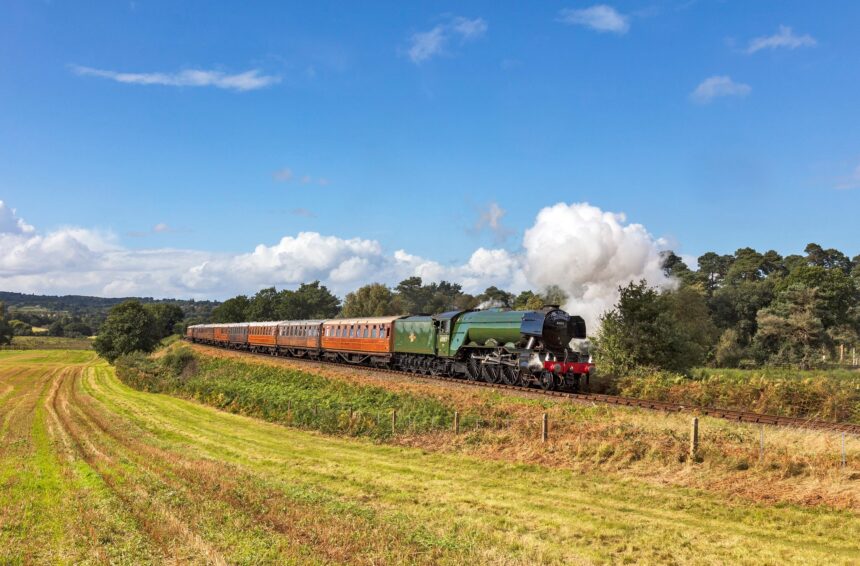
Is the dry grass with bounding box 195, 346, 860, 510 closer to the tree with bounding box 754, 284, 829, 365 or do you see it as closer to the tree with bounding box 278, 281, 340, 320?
the tree with bounding box 754, 284, 829, 365

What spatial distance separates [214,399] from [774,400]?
29.4m

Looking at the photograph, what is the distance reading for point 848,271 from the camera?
345 ft

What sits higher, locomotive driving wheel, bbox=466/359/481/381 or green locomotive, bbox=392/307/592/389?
green locomotive, bbox=392/307/592/389

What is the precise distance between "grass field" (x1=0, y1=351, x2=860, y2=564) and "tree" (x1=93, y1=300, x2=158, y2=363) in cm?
6115

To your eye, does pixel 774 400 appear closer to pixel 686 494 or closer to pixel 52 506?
pixel 686 494

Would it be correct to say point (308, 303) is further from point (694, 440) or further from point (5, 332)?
point (694, 440)

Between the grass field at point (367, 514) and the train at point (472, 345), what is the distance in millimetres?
8552

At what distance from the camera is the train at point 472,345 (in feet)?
86.1

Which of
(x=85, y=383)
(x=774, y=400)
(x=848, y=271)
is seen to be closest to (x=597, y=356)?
(x=774, y=400)

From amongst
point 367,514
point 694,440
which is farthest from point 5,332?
point 694,440

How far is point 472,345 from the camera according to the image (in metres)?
30.2

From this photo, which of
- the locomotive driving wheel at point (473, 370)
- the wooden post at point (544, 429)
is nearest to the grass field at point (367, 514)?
the wooden post at point (544, 429)

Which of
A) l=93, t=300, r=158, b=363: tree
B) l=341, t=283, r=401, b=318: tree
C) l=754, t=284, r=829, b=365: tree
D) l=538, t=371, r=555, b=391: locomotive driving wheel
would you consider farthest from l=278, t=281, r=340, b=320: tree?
l=538, t=371, r=555, b=391: locomotive driving wheel

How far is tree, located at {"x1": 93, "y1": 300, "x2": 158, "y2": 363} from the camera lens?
7775 centimetres
